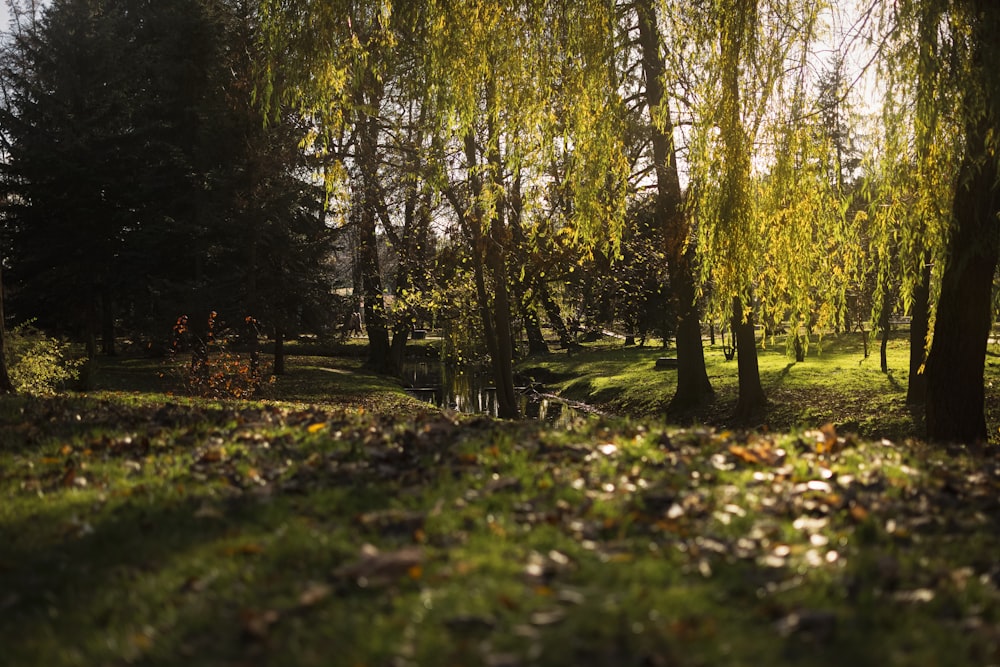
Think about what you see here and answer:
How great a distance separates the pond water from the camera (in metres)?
23.2

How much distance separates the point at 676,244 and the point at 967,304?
22.7 ft

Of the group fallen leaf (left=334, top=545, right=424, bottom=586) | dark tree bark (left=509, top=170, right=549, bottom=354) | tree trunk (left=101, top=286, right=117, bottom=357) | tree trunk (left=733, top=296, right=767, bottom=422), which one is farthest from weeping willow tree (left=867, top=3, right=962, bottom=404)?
tree trunk (left=101, top=286, right=117, bottom=357)

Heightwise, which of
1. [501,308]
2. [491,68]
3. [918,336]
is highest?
[491,68]

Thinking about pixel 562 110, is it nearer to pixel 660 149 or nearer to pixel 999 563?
pixel 660 149

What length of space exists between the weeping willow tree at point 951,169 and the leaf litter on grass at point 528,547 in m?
2.38

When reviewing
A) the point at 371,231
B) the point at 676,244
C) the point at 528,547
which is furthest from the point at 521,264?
the point at 528,547

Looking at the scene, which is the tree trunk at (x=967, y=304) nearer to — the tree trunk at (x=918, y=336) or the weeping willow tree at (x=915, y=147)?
the weeping willow tree at (x=915, y=147)

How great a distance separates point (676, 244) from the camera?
14.8 m

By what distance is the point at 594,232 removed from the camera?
1181 centimetres

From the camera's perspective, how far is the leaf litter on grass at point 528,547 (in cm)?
301

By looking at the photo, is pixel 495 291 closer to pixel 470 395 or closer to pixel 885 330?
pixel 885 330

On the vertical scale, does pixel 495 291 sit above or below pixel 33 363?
above

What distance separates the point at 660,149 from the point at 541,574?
50.1ft

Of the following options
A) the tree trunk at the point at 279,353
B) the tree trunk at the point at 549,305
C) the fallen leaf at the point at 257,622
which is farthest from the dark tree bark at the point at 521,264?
the fallen leaf at the point at 257,622
